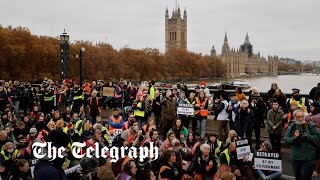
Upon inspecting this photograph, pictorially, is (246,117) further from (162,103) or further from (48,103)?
(48,103)

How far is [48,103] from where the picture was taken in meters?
18.3

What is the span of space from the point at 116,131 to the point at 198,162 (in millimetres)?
3978

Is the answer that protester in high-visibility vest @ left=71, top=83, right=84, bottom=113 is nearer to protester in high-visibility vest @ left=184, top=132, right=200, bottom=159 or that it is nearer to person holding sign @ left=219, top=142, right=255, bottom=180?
protester in high-visibility vest @ left=184, top=132, right=200, bottom=159

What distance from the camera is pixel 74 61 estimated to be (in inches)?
2443

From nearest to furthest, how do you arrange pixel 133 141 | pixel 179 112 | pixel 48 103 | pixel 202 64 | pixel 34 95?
pixel 133 141, pixel 179 112, pixel 48 103, pixel 34 95, pixel 202 64

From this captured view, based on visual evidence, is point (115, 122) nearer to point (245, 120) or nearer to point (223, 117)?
point (223, 117)

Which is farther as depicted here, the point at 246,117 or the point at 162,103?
the point at 162,103

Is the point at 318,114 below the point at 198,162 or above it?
above

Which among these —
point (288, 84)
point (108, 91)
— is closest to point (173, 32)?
point (288, 84)

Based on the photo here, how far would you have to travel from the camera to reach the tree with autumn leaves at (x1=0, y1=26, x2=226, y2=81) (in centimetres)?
5119

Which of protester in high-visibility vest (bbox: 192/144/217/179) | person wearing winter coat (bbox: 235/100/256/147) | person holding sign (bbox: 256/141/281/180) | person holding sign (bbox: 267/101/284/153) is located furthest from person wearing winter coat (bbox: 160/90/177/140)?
person holding sign (bbox: 256/141/281/180)

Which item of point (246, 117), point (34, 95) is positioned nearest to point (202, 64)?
point (34, 95)

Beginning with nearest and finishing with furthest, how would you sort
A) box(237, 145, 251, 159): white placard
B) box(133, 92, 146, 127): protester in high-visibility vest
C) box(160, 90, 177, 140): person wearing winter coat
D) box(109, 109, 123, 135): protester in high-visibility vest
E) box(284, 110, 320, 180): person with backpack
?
box(284, 110, 320, 180): person with backpack → box(237, 145, 251, 159): white placard → box(109, 109, 123, 135): protester in high-visibility vest → box(160, 90, 177, 140): person wearing winter coat → box(133, 92, 146, 127): protester in high-visibility vest

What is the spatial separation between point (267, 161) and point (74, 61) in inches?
2224
